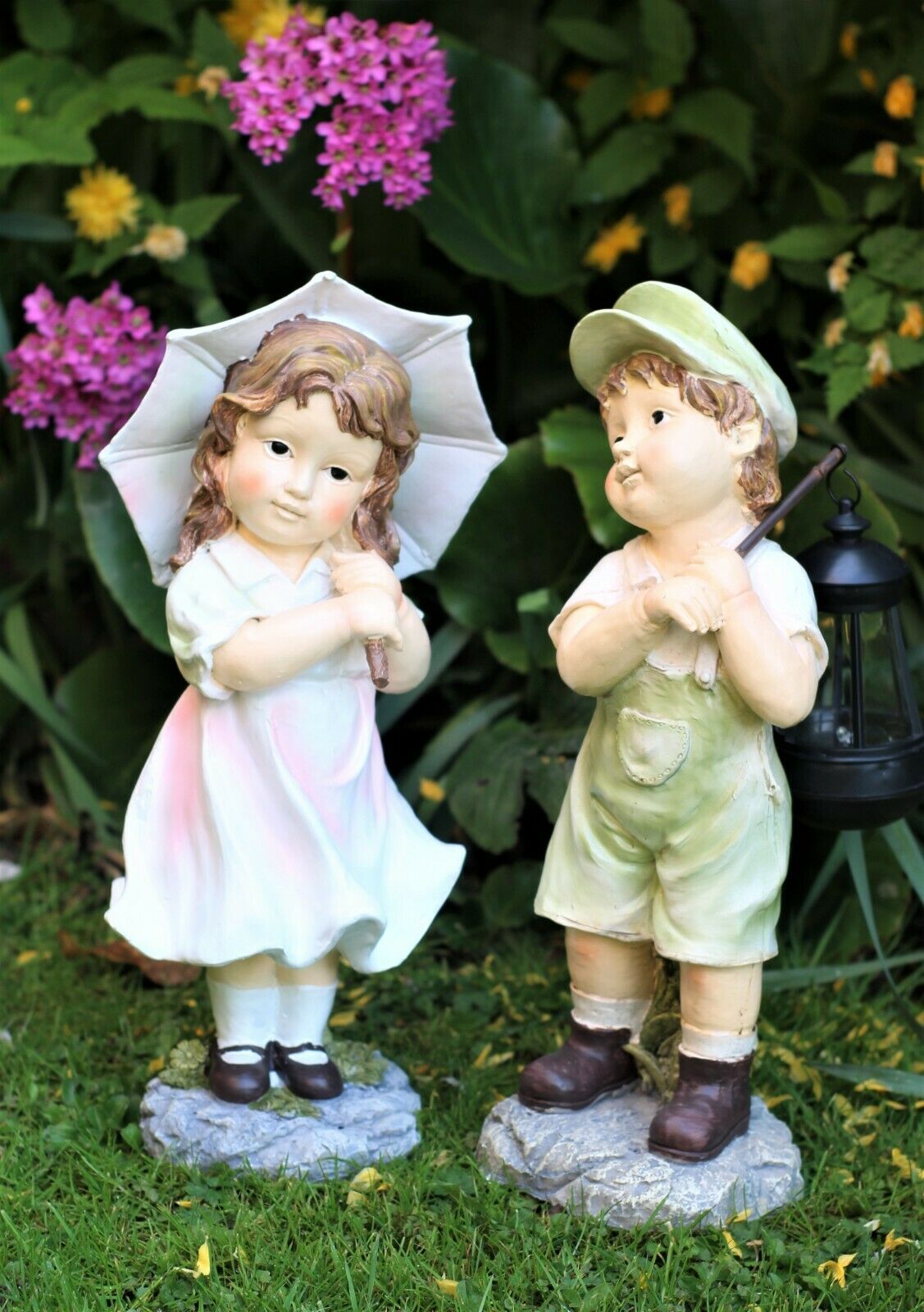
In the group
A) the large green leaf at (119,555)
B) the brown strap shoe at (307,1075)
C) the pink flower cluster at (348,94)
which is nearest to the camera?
the brown strap shoe at (307,1075)

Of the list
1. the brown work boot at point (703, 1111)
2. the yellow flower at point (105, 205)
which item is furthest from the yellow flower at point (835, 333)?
the yellow flower at point (105, 205)

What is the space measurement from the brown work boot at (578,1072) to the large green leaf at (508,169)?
187 centimetres

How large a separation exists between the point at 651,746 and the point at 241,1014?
85cm

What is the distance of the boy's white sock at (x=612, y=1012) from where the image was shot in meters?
2.68

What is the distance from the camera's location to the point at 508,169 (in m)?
3.86

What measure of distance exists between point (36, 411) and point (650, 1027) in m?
1.94

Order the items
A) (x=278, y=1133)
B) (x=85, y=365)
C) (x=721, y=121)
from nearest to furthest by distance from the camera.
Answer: (x=278, y=1133) < (x=85, y=365) < (x=721, y=121)

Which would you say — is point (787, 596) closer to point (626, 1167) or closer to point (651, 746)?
point (651, 746)

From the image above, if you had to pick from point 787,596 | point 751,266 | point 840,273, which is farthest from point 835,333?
point 787,596

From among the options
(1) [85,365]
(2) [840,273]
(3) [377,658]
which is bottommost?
(1) [85,365]

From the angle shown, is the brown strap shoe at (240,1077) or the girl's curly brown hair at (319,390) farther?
the brown strap shoe at (240,1077)

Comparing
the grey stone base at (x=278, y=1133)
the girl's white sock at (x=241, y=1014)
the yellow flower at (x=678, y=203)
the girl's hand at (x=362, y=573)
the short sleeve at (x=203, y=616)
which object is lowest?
the grey stone base at (x=278, y=1133)

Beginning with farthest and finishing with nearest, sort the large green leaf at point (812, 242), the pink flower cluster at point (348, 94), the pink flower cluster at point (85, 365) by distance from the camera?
the pink flower cluster at point (85, 365) < the large green leaf at point (812, 242) < the pink flower cluster at point (348, 94)

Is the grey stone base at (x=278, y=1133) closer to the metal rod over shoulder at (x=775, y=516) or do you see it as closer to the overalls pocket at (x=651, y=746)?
the overalls pocket at (x=651, y=746)
